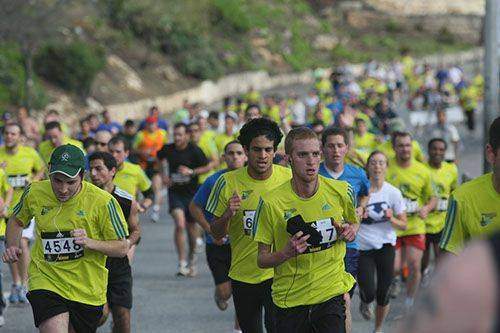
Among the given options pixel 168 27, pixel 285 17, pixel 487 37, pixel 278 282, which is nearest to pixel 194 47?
pixel 168 27

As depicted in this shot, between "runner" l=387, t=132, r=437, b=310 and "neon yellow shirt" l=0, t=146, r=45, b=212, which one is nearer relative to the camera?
"runner" l=387, t=132, r=437, b=310

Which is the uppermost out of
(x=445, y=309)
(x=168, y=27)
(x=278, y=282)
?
(x=168, y=27)

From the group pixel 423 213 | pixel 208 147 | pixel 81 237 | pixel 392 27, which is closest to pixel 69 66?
pixel 208 147

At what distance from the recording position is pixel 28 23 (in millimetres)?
35031

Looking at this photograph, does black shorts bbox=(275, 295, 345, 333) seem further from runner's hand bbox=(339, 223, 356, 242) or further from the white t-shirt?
the white t-shirt

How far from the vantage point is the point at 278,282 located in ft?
22.4

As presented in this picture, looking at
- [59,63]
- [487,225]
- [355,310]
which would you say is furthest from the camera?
[59,63]

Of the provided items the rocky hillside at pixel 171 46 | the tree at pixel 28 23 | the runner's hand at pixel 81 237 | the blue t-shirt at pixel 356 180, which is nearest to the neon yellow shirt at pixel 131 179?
the blue t-shirt at pixel 356 180

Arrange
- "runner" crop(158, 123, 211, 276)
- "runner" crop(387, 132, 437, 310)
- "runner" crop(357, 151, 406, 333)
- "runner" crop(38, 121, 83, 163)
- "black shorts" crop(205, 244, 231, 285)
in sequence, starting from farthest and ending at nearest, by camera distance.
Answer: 1. "runner" crop(38, 121, 83, 163)
2. "runner" crop(158, 123, 211, 276)
3. "runner" crop(387, 132, 437, 310)
4. "runner" crop(357, 151, 406, 333)
5. "black shorts" crop(205, 244, 231, 285)

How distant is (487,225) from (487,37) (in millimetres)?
8388

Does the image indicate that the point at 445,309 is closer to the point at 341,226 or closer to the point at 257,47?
the point at 341,226

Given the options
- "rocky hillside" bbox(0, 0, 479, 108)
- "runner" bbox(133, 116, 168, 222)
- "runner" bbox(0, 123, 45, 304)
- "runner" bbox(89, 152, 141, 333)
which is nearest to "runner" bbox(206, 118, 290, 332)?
"runner" bbox(89, 152, 141, 333)

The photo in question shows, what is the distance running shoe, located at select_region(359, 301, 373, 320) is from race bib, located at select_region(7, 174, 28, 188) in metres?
3.93

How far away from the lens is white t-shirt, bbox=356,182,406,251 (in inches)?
414
